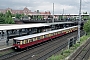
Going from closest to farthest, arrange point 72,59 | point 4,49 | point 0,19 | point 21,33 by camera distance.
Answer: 1. point 72,59
2. point 4,49
3. point 21,33
4. point 0,19

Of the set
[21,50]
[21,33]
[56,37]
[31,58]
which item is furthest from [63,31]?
[31,58]

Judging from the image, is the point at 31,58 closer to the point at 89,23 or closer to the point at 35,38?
the point at 35,38

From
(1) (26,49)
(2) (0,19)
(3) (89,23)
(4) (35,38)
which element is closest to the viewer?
(1) (26,49)

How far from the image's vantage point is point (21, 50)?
33.6 meters

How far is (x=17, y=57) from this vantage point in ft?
93.1

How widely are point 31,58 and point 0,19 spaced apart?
7248cm

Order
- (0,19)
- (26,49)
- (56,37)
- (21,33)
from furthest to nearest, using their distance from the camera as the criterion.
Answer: (0,19) < (56,37) < (21,33) < (26,49)

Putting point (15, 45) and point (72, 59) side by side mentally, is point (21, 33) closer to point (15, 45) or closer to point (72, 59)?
point (15, 45)

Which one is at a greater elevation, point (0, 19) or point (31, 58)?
point (0, 19)

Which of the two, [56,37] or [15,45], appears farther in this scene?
[56,37]

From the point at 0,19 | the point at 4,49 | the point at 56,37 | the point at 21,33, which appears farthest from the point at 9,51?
the point at 0,19

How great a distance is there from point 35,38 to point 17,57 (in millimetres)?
9706

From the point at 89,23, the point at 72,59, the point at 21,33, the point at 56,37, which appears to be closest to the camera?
the point at 72,59

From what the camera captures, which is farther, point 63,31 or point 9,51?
point 63,31
